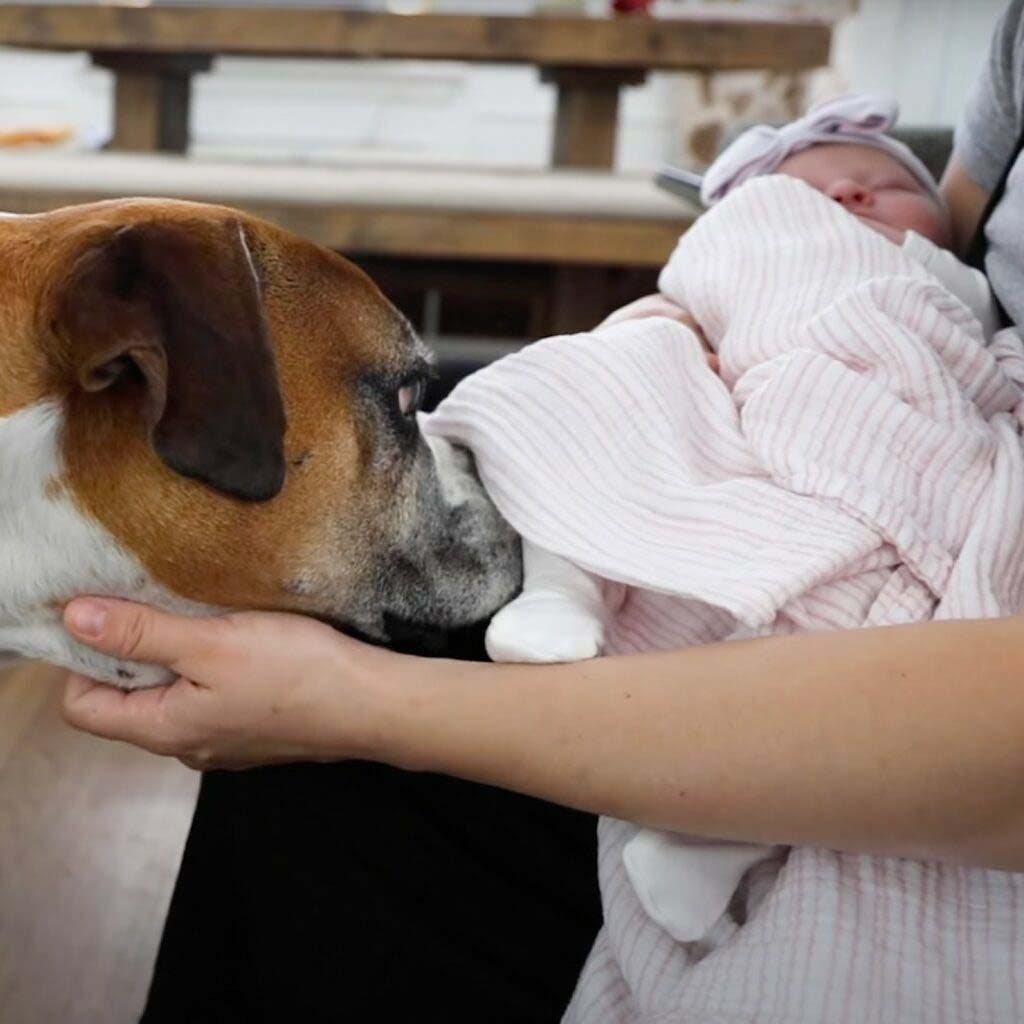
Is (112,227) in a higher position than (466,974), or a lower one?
higher

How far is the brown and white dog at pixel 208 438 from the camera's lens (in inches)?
32.8

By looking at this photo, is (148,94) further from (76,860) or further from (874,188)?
(874,188)

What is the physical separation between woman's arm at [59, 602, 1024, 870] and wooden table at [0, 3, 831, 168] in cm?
237

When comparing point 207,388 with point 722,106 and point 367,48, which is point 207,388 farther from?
point 722,106

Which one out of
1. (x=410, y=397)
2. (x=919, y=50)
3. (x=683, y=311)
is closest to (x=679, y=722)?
(x=410, y=397)

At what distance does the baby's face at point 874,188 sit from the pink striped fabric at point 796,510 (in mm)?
236

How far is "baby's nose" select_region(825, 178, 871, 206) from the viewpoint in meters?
1.48

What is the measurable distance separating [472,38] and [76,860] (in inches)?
81.8

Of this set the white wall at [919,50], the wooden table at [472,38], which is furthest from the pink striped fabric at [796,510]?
the white wall at [919,50]

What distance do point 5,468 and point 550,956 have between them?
0.56 meters

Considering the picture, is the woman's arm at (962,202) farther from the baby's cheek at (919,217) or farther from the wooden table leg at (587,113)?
the wooden table leg at (587,113)

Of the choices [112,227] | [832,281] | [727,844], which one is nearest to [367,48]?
[832,281]

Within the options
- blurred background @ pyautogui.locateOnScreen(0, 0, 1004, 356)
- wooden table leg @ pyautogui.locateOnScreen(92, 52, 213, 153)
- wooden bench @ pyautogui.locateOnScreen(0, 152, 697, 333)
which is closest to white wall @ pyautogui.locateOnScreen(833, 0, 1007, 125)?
blurred background @ pyautogui.locateOnScreen(0, 0, 1004, 356)

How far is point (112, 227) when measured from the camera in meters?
0.90
